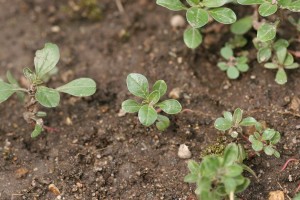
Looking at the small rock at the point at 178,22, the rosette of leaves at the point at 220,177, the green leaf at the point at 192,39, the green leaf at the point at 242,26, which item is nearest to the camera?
the rosette of leaves at the point at 220,177

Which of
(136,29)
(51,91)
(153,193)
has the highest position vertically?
(51,91)

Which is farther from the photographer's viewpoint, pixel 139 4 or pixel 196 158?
pixel 139 4

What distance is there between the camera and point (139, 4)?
Result: 2.96 metres

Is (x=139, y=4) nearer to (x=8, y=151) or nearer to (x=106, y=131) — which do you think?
(x=106, y=131)

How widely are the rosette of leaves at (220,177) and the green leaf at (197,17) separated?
58 cm

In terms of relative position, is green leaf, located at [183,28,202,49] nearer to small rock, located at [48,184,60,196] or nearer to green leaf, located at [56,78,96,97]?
green leaf, located at [56,78,96,97]

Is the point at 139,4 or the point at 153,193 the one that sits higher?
the point at 139,4

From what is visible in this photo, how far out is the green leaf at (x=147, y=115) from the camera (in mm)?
2064

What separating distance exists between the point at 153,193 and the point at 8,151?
2.36 feet

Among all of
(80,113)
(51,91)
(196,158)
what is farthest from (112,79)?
(196,158)

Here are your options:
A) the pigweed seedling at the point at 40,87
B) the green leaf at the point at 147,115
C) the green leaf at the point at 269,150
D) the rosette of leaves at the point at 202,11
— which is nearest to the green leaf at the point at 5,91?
the pigweed seedling at the point at 40,87

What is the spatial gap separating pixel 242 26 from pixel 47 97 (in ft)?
3.56

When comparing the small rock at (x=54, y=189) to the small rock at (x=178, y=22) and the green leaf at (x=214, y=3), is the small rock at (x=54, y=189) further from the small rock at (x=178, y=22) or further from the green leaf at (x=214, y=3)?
the small rock at (x=178, y=22)

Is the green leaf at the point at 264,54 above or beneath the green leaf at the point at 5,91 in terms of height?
beneath
